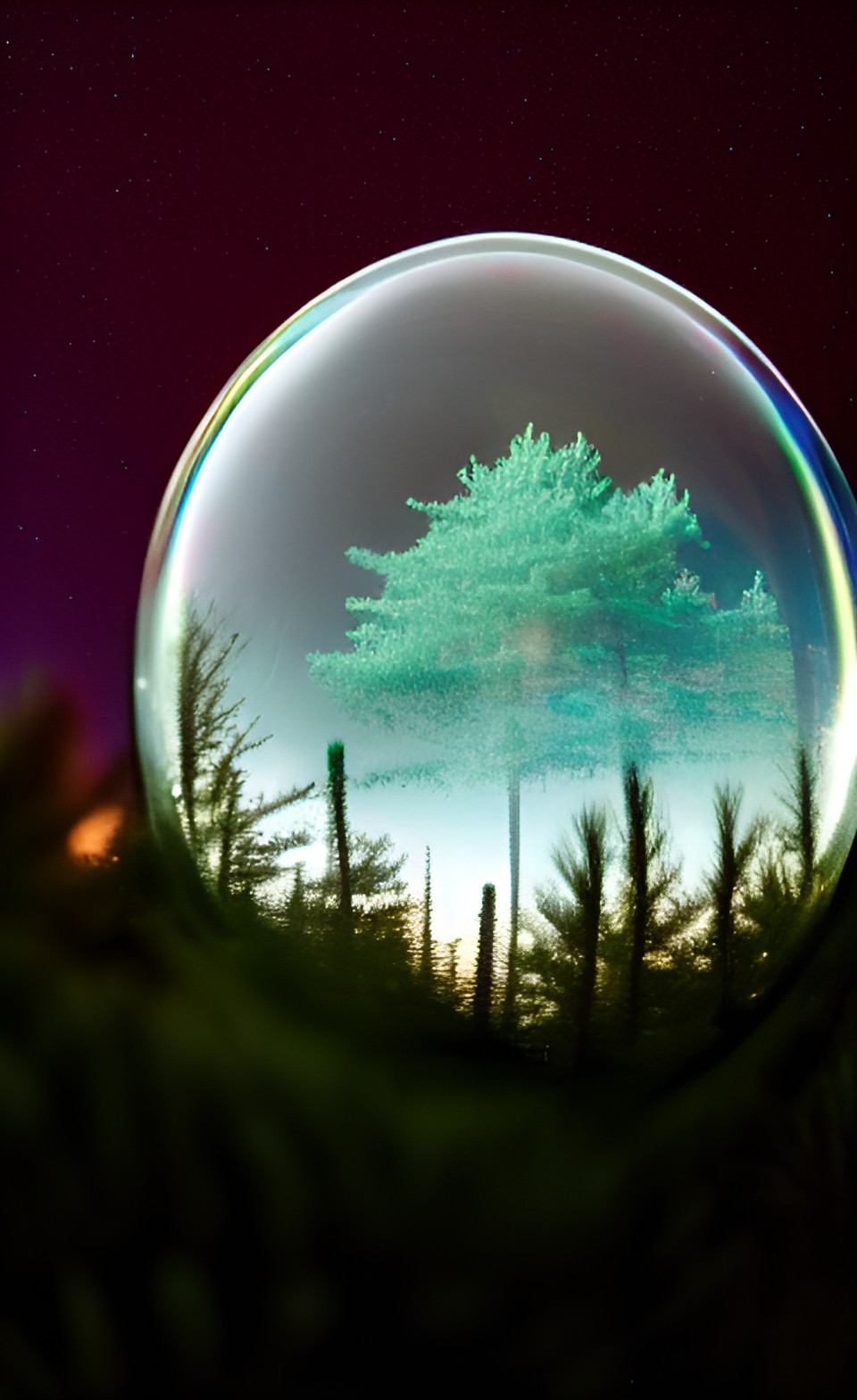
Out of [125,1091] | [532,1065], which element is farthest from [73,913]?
[532,1065]

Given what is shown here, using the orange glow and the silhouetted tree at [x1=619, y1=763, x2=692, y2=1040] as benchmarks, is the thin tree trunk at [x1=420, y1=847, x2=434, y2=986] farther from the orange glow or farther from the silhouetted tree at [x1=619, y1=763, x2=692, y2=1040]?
the orange glow

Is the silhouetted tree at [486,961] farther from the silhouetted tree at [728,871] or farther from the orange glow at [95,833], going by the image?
the orange glow at [95,833]

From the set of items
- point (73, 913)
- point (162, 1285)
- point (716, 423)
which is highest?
point (716, 423)

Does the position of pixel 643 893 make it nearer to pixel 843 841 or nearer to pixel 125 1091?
pixel 843 841

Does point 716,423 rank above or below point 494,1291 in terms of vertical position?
above

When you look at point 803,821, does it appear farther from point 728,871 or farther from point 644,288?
point 644,288

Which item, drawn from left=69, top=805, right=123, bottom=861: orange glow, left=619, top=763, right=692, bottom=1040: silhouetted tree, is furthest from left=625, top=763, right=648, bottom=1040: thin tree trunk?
left=69, top=805, right=123, bottom=861: orange glow

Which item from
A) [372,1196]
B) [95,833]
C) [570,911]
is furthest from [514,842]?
[95,833]

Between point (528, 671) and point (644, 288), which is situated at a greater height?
point (644, 288)
